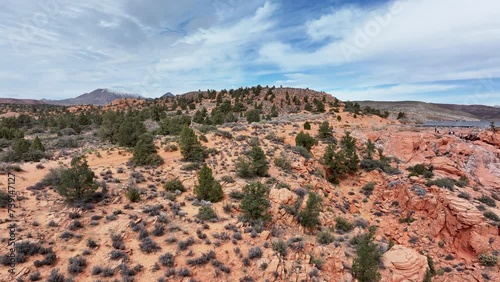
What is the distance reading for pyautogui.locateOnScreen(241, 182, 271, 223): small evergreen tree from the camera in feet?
44.0

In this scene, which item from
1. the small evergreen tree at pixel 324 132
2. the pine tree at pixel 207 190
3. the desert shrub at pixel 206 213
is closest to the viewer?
the desert shrub at pixel 206 213

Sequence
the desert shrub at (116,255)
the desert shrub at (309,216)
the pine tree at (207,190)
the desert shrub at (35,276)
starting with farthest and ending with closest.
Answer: the pine tree at (207,190) → the desert shrub at (309,216) → the desert shrub at (116,255) → the desert shrub at (35,276)

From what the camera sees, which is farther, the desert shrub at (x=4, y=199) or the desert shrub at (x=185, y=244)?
the desert shrub at (x=4, y=199)

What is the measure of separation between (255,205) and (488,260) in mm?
12290

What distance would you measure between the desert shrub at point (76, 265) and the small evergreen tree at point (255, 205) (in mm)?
6898

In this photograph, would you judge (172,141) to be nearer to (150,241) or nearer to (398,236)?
(150,241)

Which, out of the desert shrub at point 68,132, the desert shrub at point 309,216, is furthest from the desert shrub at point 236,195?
the desert shrub at point 68,132

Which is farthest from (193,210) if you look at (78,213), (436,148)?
(436,148)

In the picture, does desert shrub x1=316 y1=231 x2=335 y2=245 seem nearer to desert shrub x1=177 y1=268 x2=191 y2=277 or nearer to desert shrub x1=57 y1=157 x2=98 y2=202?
desert shrub x1=177 y1=268 x2=191 y2=277

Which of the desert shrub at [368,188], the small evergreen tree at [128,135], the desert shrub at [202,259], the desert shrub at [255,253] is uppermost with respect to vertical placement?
the small evergreen tree at [128,135]

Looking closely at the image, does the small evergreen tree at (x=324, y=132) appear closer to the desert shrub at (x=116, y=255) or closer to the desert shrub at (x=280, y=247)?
the desert shrub at (x=280, y=247)

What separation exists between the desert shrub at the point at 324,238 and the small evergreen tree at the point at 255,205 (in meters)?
2.79

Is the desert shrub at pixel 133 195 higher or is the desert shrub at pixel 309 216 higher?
the desert shrub at pixel 133 195

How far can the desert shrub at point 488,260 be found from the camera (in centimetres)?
1375
